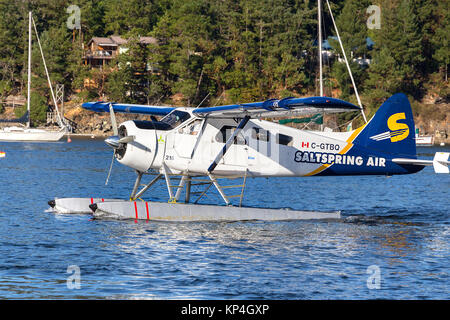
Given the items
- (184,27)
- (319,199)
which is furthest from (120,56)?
(319,199)

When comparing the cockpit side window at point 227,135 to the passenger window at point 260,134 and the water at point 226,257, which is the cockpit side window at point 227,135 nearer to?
the passenger window at point 260,134

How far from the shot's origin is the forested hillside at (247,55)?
84125mm

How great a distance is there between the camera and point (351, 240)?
49.7ft

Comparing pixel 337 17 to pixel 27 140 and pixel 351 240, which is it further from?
pixel 351 240

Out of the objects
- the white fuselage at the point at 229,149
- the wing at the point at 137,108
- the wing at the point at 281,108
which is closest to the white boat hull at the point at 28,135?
the wing at the point at 137,108

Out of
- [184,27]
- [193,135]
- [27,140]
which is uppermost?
[184,27]

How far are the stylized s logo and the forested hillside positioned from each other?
207 ft

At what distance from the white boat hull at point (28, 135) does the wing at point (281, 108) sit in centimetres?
5701

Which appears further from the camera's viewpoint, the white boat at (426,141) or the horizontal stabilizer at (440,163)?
the white boat at (426,141)

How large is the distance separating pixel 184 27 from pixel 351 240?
245 ft

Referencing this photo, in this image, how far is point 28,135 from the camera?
70312 millimetres

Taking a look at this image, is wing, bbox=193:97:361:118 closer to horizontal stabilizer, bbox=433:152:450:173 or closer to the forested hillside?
horizontal stabilizer, bbox=433:152:450:173

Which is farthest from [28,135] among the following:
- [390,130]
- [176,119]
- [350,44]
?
[390,130]
